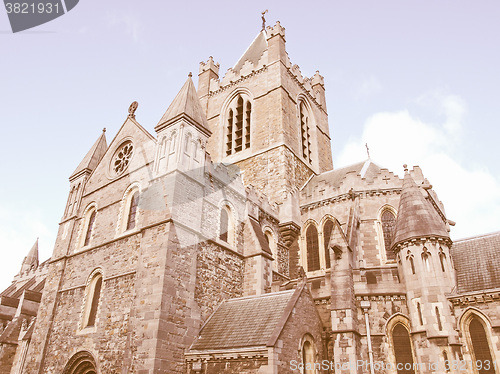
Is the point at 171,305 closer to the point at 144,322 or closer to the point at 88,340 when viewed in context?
the point at 144,322

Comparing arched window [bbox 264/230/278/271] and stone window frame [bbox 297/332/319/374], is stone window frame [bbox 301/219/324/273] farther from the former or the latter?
stone window frame [bbox 297/332/319/374]

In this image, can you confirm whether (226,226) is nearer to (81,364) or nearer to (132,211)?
(132,211)

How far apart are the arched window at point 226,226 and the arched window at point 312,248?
5.04 meters

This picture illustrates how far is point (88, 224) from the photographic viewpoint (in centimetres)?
1817

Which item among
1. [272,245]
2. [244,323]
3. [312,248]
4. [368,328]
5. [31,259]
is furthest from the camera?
[31,259]

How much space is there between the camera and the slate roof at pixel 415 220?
1468 centimetres

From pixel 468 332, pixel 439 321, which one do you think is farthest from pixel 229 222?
pixel 468 332

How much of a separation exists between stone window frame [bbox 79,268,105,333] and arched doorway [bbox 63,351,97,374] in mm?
842

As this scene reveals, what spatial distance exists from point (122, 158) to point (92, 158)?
3382 mm

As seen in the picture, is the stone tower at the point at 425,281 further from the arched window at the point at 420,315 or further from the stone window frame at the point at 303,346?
the stone window frame at the point at 303,346

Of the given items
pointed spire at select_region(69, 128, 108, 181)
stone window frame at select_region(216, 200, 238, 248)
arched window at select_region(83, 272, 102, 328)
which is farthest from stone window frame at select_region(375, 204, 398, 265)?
pointed spire at select_region(69, 128, 108, 181)

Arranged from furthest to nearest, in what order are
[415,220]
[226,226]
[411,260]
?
[226,226] → [415,220] → [411,260]

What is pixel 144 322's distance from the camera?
1220 centimetres

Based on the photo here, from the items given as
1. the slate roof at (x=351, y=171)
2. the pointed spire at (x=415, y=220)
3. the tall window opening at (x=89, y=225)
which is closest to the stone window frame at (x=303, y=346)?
the pointed spire at (x=415, y=220)
